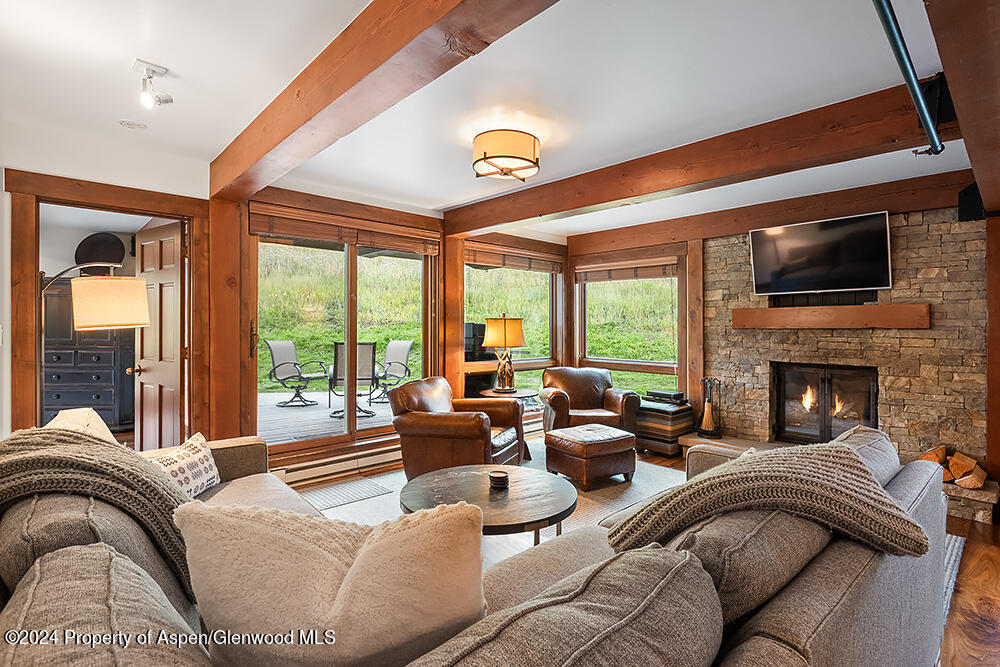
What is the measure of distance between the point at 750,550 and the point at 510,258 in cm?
516

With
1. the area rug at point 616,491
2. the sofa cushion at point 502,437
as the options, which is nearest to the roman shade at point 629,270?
the area rug at point 616,491

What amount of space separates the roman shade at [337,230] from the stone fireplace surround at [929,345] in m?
3.51

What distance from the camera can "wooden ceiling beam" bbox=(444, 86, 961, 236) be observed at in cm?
236

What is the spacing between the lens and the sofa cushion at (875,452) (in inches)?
59.7

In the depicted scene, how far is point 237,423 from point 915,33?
14.5ft

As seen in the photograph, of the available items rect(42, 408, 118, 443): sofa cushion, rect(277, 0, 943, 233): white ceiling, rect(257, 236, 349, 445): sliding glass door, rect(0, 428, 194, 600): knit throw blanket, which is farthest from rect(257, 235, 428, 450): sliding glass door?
rect(0, 428, 194, 600): knit throw blanket

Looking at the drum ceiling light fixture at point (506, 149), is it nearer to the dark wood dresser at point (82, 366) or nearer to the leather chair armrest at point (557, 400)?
the leather chair armrest at point (557, 400)

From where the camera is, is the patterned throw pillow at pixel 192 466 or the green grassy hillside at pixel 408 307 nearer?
the patterned throw pillow at pixel 192 466

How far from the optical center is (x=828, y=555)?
102cm

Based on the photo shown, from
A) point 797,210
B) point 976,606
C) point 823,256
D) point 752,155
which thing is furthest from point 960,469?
point 752,155

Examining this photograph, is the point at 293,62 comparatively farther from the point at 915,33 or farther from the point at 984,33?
the point at 915,33

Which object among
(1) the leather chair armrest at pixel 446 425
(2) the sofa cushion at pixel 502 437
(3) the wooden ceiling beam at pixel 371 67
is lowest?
(2) the sofa cushion at pixel 502 437

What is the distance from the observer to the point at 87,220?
5062mm

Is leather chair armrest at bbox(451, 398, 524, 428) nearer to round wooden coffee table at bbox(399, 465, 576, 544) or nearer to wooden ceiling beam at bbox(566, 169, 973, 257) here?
round wooden coffee table at bbox(399, 465, 576, 544)
